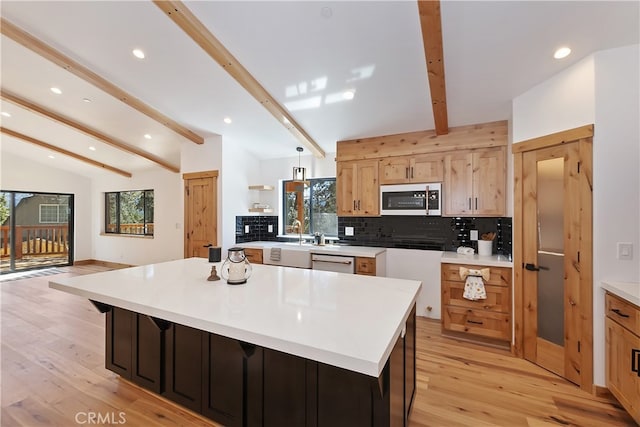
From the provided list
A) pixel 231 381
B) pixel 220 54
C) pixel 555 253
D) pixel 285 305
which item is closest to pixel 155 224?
pixel 220 54

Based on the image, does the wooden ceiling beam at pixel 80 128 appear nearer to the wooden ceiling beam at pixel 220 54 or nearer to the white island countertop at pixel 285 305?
the wooden ceiling beam at pixel 220 54

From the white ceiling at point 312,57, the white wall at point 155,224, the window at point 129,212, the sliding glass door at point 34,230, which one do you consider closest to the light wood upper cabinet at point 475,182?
the white ceiling at point 312,57

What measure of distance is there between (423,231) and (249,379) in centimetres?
303

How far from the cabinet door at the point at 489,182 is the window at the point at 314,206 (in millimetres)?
2131

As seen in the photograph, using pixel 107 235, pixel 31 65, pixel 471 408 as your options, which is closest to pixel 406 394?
pixel 471 408

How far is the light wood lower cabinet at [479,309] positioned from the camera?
2.81 metres

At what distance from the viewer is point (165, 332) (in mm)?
1853

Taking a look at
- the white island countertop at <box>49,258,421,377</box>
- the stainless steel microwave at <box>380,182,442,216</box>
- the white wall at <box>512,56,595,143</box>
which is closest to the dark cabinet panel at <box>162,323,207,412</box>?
the white island countertop at <box>49,258,421,377</box>

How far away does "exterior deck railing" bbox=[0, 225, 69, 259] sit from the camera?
20.0 ft

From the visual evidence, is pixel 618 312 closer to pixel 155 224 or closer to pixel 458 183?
pixel 458 183

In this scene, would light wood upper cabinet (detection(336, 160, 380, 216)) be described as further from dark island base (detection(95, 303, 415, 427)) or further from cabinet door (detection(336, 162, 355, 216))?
dark island base (detection(95, 303, 415, 427))

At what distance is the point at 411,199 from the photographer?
3598 mm

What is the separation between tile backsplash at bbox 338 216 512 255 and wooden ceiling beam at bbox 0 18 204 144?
3.04 meters

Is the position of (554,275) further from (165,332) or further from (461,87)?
(165,332)
